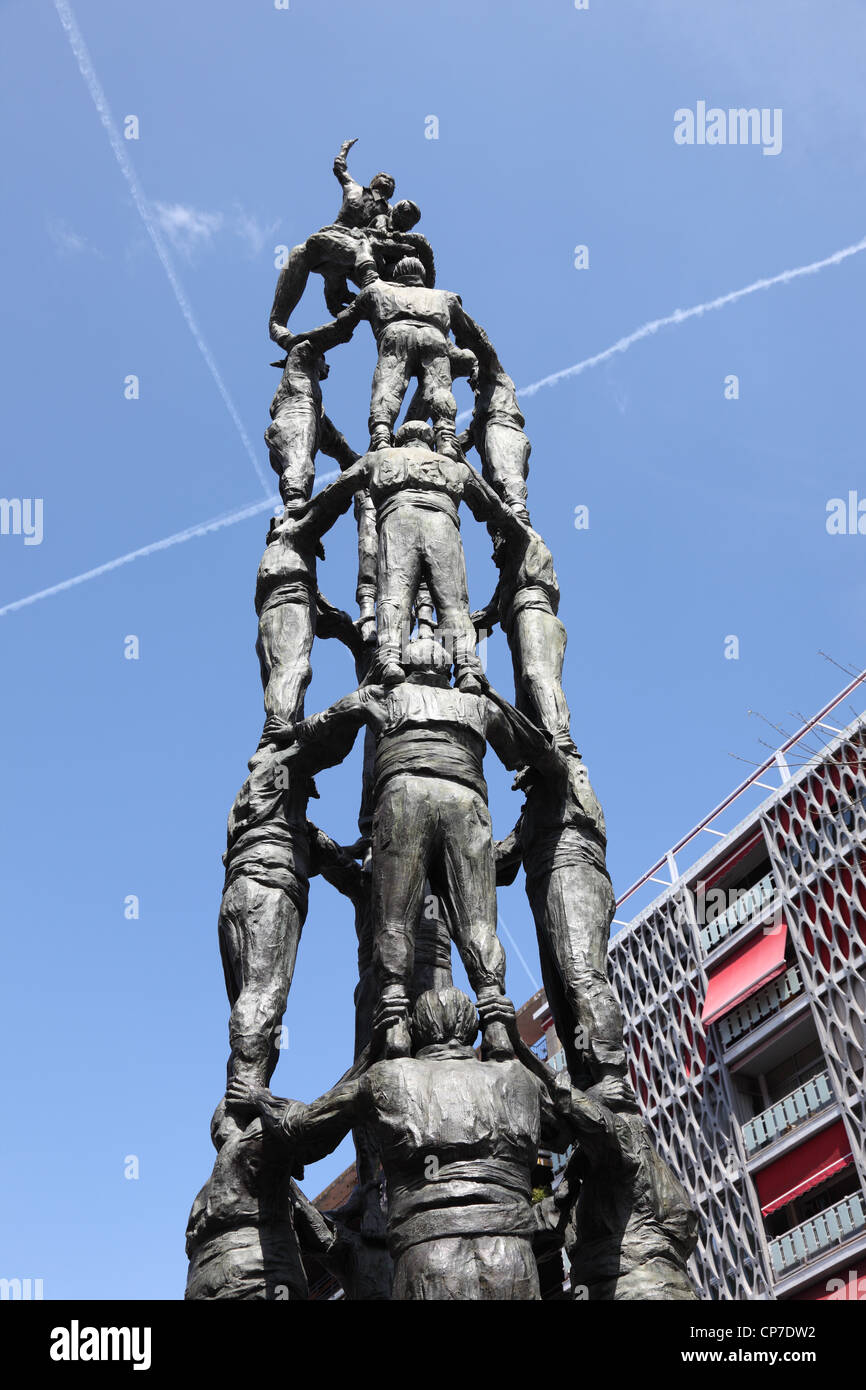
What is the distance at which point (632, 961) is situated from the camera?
127 feet

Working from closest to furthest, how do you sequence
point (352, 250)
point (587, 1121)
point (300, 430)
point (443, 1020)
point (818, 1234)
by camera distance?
point (443, 1020)
point (587, 1121)
point (300, 430)
point (352, 250)
point (818, 1234)

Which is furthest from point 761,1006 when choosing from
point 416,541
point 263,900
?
point 263,900

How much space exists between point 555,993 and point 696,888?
29613 mm

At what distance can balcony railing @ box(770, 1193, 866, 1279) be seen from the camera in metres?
29.7

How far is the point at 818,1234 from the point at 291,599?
2514 cm

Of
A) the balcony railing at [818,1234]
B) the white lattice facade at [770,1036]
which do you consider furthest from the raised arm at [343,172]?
the balcony railing at [818,1234]

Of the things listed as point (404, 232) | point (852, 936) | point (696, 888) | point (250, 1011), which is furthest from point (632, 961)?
point (250, 1011)

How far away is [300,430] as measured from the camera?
1191 centimetres

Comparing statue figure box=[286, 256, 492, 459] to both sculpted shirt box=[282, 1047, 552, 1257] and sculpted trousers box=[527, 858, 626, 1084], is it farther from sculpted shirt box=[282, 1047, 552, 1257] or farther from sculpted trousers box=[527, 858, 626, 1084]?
sculpted shirt box=[282, 1047, 552, 1257]

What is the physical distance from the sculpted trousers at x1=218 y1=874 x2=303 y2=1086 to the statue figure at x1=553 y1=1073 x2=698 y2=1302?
1845 mm

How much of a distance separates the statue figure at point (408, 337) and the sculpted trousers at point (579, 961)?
3.42 meters

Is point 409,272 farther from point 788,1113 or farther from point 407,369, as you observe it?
point 788,1113

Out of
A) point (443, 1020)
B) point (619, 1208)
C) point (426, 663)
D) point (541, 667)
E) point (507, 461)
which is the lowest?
point (619, 1208)
